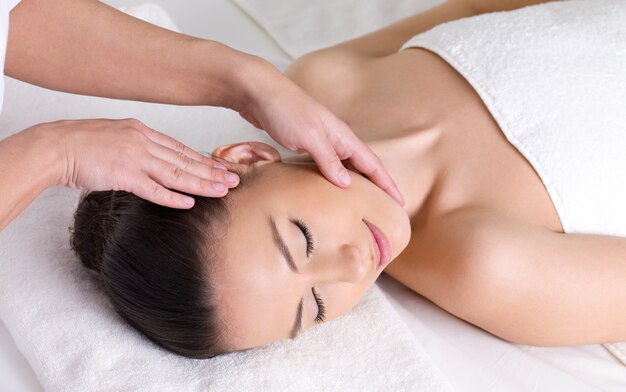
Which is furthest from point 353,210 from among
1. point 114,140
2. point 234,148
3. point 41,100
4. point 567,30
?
point 41,100

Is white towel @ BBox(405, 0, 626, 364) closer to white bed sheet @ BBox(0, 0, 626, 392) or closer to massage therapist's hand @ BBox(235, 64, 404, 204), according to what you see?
white bed sheet @ BBox(0, 0, 626, 392)

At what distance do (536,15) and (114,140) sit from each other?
1037 mm

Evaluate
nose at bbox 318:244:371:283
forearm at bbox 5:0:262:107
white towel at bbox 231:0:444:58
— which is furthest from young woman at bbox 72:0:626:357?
white towel at bbox 231:0:444:58

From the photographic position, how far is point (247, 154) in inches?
58.2

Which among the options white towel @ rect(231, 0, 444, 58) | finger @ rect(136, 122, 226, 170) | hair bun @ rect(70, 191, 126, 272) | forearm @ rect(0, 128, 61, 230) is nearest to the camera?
forearm @ rect(0, 128, 61, 230)

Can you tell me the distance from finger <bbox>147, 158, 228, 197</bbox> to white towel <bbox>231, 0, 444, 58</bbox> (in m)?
1.09

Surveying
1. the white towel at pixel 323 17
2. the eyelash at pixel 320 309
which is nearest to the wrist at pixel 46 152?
the eyelash at pixel 320 309

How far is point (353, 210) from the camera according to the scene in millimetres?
1400

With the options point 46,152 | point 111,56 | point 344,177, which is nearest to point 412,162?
point 344,177

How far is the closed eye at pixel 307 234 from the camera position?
1354 millimetres

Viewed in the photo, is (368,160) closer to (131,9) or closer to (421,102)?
(421,102)

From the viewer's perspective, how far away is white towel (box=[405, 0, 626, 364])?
62.4 inches

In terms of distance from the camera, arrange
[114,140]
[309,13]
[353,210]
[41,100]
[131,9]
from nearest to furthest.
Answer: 1. [114,140]
2. [353,210]
3. [41,100]
4. [131,9]
5. [309,13]

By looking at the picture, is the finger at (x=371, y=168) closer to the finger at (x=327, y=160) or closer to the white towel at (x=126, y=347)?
the finger at (x=327, y=160)
